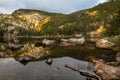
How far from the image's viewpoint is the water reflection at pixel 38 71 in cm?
3812

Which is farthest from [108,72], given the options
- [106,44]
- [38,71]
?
[106,44]

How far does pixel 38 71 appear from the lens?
140 feet

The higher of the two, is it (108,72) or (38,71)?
(108,72)

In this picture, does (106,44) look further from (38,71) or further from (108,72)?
(108,72)

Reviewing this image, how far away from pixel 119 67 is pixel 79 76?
7222mm

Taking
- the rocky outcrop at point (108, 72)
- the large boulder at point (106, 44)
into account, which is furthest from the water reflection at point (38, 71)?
the large boulder at point (106, 44)

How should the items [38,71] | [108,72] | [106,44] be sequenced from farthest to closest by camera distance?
[106,44] → [38,71] → [108,72]

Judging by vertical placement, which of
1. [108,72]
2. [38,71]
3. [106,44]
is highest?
[106,44]

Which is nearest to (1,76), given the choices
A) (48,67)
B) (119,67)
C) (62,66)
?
(48,67)

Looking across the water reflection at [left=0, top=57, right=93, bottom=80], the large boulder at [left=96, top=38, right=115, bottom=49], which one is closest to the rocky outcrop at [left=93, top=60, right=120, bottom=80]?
the water reflection at [left=0, top=57, right=93, bottom=80]

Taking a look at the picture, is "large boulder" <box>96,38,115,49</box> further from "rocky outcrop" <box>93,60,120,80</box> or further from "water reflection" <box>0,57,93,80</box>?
"rocky outcrop" <box>93,60,120,80</box>

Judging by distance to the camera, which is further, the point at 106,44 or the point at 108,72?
the point at 106,44

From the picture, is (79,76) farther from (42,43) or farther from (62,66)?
(42,43)

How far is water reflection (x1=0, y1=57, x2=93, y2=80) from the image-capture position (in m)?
38.1
